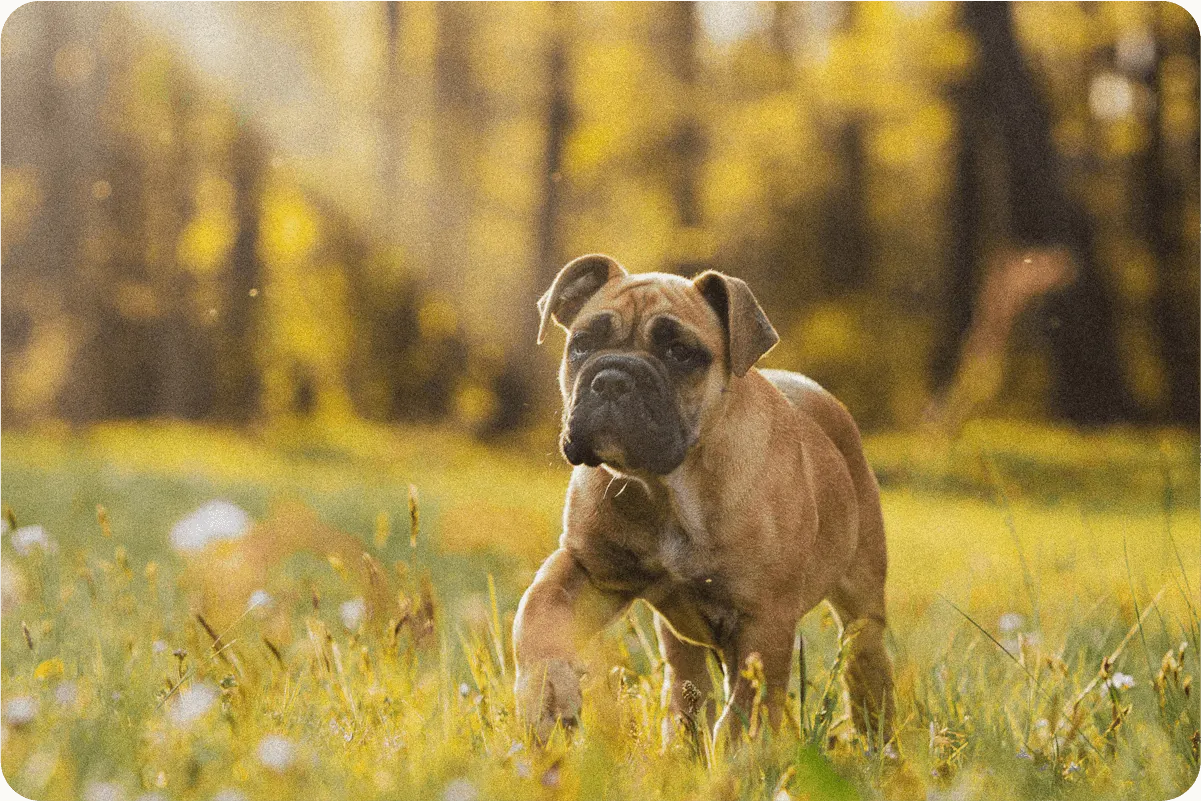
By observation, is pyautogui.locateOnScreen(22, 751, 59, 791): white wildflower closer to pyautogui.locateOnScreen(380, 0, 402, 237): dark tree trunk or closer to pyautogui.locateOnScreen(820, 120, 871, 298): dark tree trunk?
pyautogui.locateOnScreen(380, 0, 402, 237): dark tree trunk

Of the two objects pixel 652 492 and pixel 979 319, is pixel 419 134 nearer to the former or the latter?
pixel 652 492

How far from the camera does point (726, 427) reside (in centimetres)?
A: 365

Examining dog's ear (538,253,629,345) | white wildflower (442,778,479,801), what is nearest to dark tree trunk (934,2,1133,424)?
dog's ear (538,253,629,345)

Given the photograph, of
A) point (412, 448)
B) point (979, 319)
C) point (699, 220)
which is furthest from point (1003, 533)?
point (412, 448)

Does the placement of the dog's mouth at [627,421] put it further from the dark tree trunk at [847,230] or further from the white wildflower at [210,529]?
the white wildflower at [210,529]

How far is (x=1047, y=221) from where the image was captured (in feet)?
16.8

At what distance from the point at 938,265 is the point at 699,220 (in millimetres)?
1255

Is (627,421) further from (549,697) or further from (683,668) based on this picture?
(683,668)

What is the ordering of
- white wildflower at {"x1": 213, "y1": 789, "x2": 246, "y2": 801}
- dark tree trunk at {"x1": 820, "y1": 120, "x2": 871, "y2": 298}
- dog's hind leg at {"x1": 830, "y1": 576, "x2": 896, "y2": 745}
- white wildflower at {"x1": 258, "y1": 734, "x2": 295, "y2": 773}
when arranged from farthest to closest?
1. dark tree trunk at {"x1": 820, "y1": 120, "x2": 871, "y2": 298}
2. dog's hind leg at {"x1": 830, "y1": 576, "x2": 896, "y2": 745}
3. white wildflower at {"x1": 258, "y1": 734, "x2": 295, "y2": 773}
4. white wildflower at {"x1": 213, "y1": 789, "x2": 246, "y2": 801}

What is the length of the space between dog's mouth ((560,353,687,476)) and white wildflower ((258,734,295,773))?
3.89 ft

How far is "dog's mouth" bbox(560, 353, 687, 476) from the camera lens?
339 centimetres

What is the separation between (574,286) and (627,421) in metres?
0.76

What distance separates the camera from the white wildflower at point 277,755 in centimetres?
276

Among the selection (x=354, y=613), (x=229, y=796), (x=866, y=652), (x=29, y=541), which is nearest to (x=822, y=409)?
(x=866, y=652)
